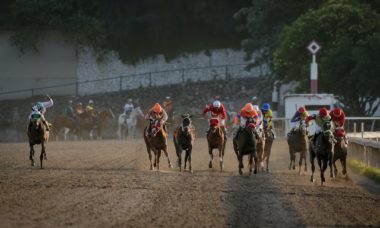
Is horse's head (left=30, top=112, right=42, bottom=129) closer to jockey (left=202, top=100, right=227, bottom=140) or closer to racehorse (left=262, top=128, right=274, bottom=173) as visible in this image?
jockey (left=202, top=100, right=227, bottom=140)

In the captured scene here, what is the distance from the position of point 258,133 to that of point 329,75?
2093 centimetres

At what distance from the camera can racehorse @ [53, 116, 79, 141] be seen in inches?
1948

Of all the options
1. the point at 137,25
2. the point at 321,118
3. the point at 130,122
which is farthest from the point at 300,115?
the point at 137,25

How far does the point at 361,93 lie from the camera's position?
147 feet

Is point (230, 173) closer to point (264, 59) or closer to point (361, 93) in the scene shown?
point (361, 93)

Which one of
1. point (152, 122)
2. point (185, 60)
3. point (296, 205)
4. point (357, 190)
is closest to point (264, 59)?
point (185, 60)

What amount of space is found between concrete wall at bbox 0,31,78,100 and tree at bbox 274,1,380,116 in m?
20.0

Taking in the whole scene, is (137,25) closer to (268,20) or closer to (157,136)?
(268,20)

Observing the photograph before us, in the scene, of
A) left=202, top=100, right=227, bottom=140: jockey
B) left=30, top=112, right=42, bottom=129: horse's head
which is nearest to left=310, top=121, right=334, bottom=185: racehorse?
left=202, top=100, right=227, bottom=140: jockey

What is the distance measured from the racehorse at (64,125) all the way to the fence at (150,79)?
14.7 m

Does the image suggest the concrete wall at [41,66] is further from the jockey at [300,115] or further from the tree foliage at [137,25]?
the jockey at [300,115]

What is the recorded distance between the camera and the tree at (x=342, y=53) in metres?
43.8

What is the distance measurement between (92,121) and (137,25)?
17.2 meters

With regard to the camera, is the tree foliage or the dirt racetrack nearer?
the dirt racetrack
